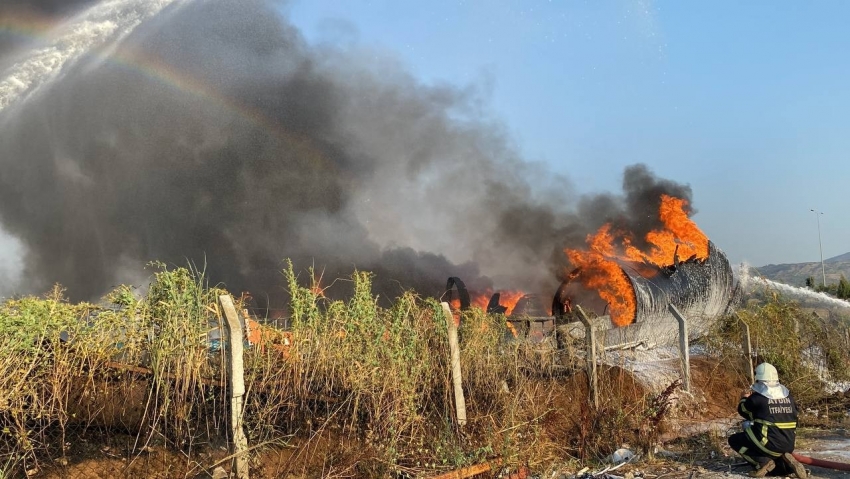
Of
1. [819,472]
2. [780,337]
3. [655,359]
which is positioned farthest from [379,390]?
[780,337]

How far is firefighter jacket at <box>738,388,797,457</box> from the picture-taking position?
6633 millimetres

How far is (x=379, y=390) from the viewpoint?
616 cm

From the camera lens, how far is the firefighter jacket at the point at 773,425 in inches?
261

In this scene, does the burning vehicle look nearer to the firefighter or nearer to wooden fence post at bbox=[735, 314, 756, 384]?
wooden fence post at bbox=[735, 314, 756, 384]

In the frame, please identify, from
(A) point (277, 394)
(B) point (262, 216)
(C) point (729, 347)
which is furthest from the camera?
(B) point (262, 216)

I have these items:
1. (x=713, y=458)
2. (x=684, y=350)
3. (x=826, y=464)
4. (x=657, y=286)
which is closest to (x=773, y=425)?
(x=826, y=464)

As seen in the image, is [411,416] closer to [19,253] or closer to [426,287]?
[426,287]

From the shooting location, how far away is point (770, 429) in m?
6.64

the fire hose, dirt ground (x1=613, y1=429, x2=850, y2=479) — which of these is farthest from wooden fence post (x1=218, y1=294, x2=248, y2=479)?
the fire hose

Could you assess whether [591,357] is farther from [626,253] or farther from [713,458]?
[626,253]

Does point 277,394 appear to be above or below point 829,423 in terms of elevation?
above

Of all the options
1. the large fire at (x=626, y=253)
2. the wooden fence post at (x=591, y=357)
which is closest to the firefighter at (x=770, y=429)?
the wooden fence post at (x=591, y=357)

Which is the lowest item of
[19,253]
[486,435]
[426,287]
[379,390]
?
[486,435]

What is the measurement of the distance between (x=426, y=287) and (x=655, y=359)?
692 inches
